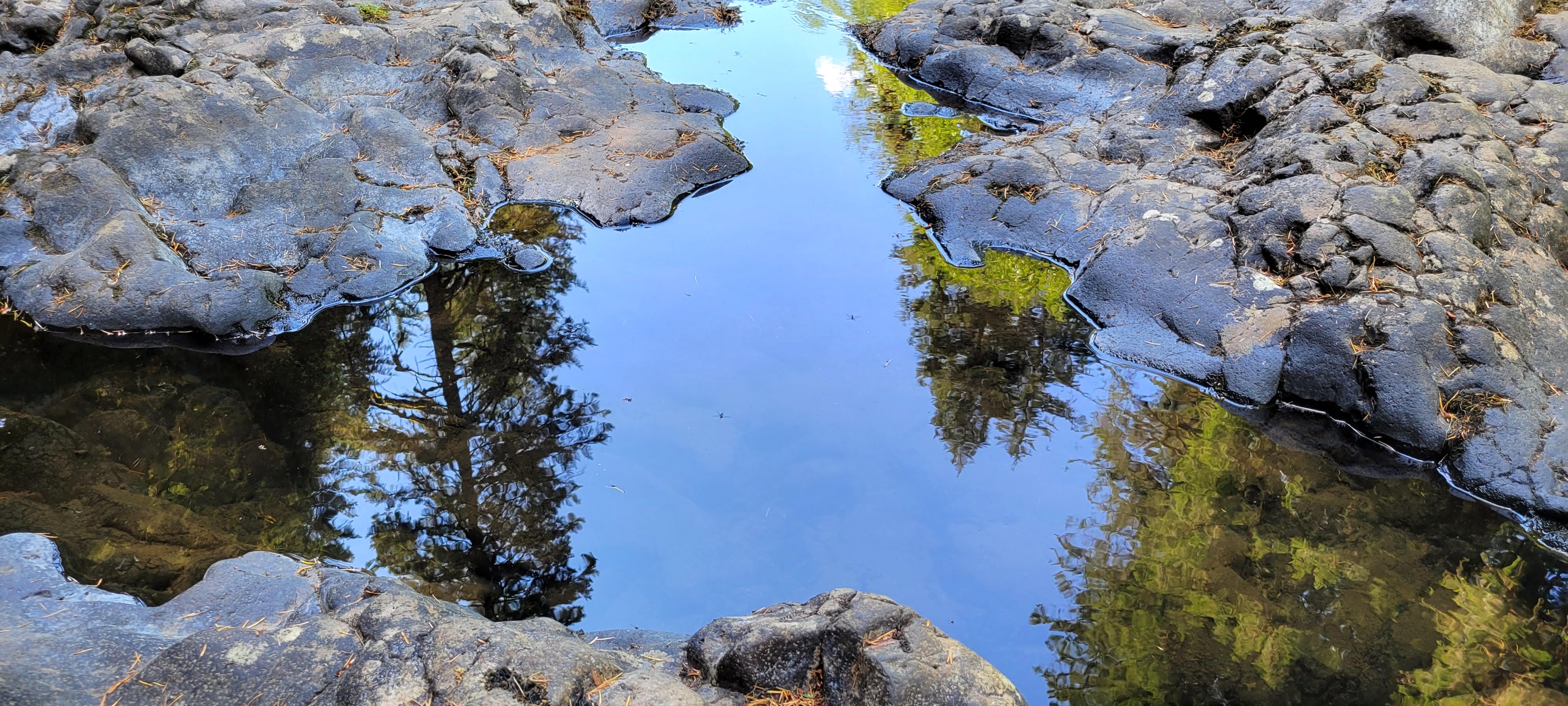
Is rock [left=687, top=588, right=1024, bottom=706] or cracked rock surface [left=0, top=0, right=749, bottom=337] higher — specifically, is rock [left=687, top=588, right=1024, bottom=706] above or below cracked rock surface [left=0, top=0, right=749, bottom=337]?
above

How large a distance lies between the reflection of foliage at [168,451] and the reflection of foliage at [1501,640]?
17.0ft

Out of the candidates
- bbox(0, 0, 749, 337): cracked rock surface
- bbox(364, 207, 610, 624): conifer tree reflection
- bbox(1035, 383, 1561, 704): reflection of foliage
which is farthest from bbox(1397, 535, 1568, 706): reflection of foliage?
bbox(0, 0, 749, 337): cracked rock surface

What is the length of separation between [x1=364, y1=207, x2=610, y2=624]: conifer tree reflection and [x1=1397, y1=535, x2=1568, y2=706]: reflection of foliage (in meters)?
3.92

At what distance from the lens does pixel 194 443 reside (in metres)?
5.40

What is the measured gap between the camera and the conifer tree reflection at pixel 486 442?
4.71 m

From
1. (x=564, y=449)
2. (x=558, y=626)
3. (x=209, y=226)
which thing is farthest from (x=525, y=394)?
(x=209, y=226)

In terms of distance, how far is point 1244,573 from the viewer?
187 inches

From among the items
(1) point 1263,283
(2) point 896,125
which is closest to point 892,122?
(2) point 896,125

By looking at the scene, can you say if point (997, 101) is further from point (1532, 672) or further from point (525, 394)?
point (1532, 672)

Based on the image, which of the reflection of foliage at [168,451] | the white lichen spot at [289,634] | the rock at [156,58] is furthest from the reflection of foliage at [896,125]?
the white lichen spot at [289,634]

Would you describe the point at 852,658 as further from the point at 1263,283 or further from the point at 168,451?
the point at 1263,283

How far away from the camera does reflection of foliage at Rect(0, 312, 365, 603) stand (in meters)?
4.70

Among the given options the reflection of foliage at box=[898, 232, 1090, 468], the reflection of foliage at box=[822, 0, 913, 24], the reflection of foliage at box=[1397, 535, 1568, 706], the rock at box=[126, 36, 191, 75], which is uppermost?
the rock at box=[126, 36, 191, 75]

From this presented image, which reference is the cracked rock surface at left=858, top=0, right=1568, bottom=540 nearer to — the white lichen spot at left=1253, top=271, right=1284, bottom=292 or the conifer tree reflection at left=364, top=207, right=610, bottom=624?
the white lichen spot at left=1253, top=271, right=1284, bottom=292
